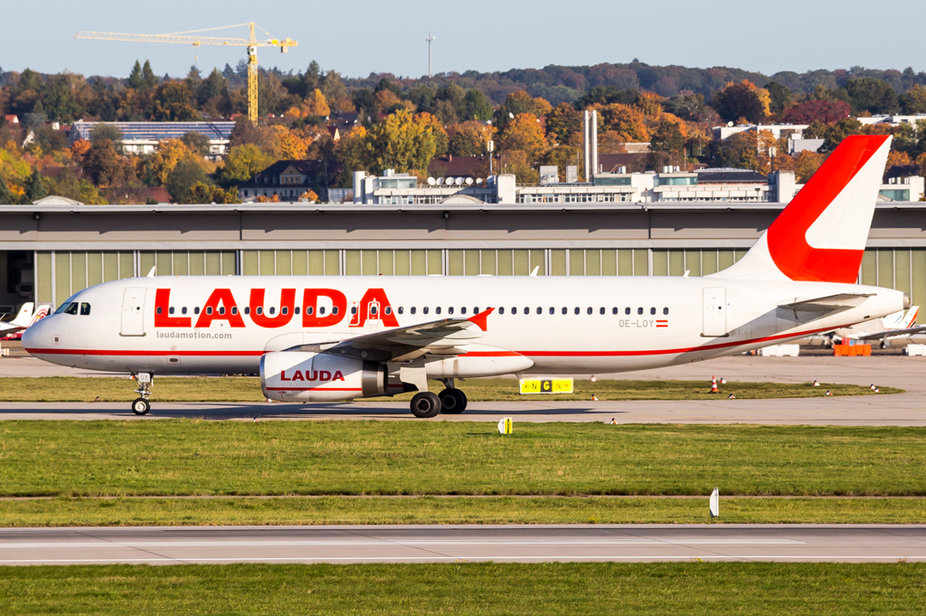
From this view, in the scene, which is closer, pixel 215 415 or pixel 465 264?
pixel 215 415

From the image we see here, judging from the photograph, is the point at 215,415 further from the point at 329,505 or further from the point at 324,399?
the point at 329,505

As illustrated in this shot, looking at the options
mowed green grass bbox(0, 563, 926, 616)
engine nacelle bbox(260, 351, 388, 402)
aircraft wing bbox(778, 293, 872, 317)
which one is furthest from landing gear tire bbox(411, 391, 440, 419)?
mowed green grass bbox(0, 563, 926, 616)

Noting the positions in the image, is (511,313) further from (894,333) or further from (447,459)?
(894,333)

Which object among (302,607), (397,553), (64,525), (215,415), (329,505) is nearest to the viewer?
(302,607)

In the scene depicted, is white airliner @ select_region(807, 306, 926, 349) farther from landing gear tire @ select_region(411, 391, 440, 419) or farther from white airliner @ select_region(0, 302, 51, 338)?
white airliner @ select_region(0, 302, 51, 338)

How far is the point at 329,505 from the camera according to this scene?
79.2 ft

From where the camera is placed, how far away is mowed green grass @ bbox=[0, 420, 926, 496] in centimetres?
2598

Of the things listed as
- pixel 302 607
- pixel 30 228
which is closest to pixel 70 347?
pixel 302 607

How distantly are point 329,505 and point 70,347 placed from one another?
19.2 metres

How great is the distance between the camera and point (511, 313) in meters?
40.1

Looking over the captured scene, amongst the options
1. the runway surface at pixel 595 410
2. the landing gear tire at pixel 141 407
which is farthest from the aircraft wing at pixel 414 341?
the landing gear tire at pixel 141 407

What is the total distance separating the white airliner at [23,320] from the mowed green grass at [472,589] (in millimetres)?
58295

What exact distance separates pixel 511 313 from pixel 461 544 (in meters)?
20.1

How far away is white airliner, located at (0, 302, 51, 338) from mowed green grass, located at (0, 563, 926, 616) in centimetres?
5829
